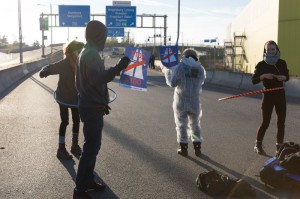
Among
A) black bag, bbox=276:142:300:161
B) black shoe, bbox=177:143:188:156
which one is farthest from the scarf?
black shoe, bbox=177:143:188:156

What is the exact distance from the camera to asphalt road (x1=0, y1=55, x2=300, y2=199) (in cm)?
527

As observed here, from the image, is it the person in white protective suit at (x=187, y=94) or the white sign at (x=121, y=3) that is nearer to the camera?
the person in white protective suit at (x=187, y=94)

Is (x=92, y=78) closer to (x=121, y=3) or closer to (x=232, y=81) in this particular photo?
(x=232, y=81)

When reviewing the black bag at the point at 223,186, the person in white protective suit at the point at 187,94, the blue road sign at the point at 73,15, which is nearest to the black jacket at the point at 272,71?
the person in white protective suit at the point at 187,94

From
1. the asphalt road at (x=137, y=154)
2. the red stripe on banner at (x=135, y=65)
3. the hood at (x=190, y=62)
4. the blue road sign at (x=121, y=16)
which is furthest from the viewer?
the blue road sign at (x=121, y=16)

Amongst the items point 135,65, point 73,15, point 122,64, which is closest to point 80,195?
point 122,64

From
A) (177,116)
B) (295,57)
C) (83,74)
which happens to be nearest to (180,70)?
(177,116)

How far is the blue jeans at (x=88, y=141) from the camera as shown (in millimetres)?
4664

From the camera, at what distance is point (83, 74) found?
4.61 meters

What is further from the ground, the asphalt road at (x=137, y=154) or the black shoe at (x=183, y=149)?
the black shoe at (x=183, y=149)

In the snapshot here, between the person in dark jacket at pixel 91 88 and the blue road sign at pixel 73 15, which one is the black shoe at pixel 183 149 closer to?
the person in dark jacket at pixel 91 88

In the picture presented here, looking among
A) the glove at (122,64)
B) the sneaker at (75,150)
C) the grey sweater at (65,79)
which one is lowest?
the sneaker at (75,150)

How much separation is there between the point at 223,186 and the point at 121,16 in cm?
4340

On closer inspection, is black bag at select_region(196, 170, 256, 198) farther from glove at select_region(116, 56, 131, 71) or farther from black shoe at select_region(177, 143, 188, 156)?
black shoe at select_region(177, 143, 188, 156)
